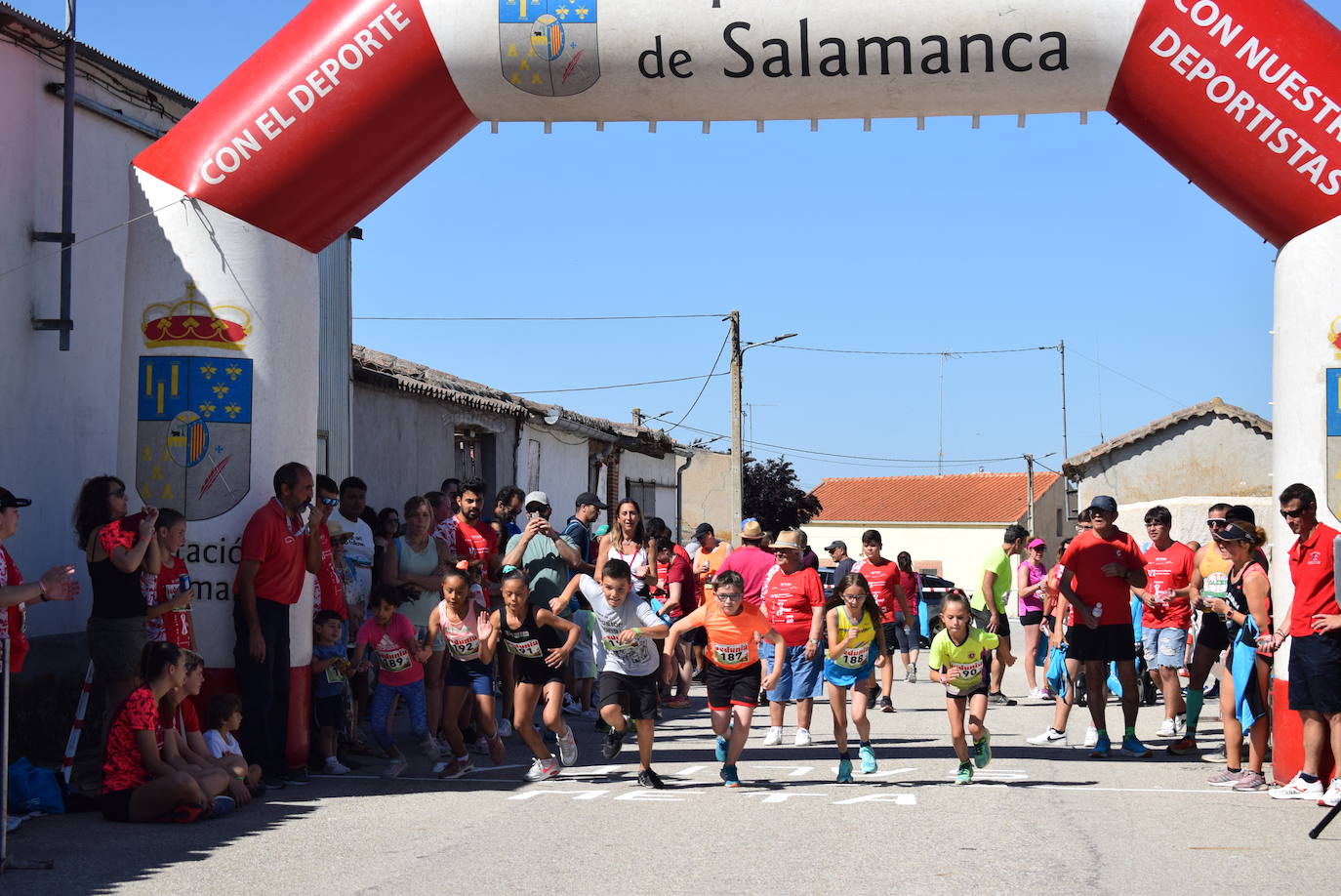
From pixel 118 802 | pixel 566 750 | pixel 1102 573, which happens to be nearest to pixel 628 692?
pixel 566 750

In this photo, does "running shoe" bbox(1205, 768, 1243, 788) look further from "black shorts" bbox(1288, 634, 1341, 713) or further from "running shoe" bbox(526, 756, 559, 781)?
"running shoe" bbox(526, 756, 559, 781)

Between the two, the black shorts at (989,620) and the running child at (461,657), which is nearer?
the running child at (461,657)

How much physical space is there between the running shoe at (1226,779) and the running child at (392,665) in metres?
5.44

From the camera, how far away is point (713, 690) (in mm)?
9883

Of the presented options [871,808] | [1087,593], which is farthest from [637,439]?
[871,808]

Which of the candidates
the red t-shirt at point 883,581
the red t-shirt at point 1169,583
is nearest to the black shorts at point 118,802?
the red t-shirt at point 1169,583

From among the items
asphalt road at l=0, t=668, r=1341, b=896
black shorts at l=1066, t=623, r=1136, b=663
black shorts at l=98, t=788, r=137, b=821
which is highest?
black shorts at l=1066, t=623, r=1136, b=663

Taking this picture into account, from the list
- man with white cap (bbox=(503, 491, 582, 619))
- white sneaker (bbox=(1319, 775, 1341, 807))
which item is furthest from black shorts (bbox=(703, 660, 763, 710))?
white sneaker (bbox=(1319, 775, 1341, 807))

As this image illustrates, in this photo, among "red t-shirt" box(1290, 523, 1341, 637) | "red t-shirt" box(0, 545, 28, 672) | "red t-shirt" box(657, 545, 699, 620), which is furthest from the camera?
"red t-shirt" box(657, 545, 699, 620)

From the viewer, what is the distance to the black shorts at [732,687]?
985cm

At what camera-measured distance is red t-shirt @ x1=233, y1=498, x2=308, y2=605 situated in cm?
965

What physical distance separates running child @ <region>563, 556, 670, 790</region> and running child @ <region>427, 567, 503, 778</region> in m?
0.88

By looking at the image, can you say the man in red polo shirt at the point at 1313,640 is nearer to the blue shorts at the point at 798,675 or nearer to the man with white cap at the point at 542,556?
the blue shorts at the point at 798,675

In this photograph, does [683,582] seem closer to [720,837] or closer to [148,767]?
[720,837]
